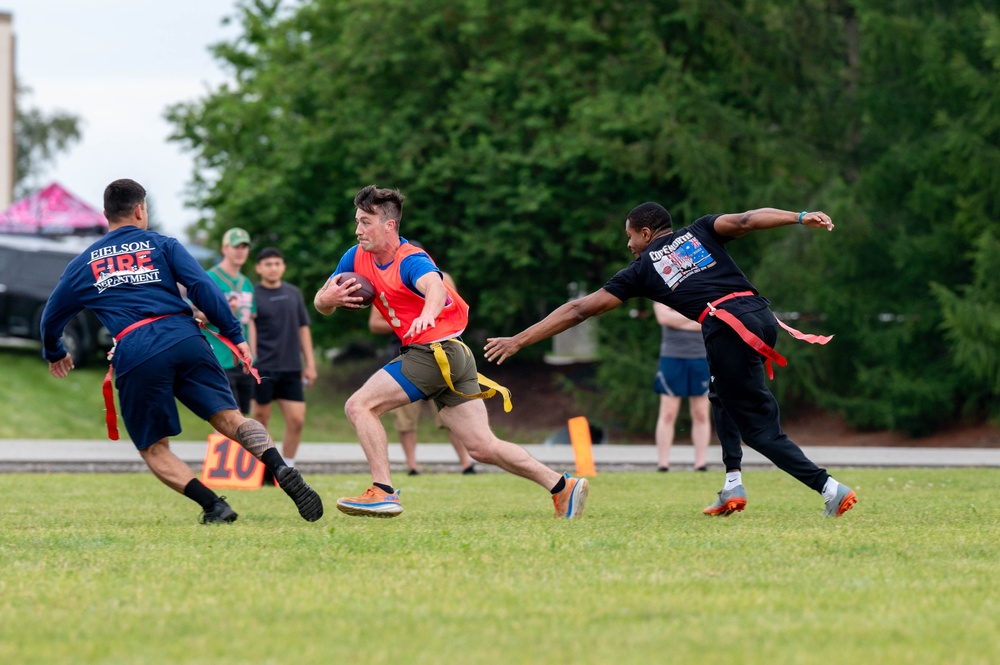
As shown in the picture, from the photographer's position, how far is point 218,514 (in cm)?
765

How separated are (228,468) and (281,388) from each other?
957 millimetres

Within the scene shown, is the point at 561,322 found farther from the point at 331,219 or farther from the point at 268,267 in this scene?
the point at 331,219

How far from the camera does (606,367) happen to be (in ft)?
76.5

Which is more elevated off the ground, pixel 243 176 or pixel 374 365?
pixel 243 176

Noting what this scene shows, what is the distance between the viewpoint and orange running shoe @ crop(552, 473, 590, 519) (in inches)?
301

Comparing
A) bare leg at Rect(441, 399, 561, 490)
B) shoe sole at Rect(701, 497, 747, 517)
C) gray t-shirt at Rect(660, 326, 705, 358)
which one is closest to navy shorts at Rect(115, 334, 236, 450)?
bare leg at Rect(441, 399, 561, 490)

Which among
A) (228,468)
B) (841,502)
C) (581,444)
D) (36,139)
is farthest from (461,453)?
(36,139)

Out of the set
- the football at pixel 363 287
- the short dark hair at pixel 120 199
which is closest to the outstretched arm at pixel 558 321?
the football at pixel 363 287

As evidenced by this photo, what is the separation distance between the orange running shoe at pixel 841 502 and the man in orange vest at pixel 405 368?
4.61ft

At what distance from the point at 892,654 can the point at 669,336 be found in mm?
10184

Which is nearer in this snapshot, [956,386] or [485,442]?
[485,442]

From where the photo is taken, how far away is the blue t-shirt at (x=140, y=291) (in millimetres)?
7398

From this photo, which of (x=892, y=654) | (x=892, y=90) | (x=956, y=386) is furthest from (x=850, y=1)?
(x=892, y=654)

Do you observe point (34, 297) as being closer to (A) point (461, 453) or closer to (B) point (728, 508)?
(A) point (461, 453)
